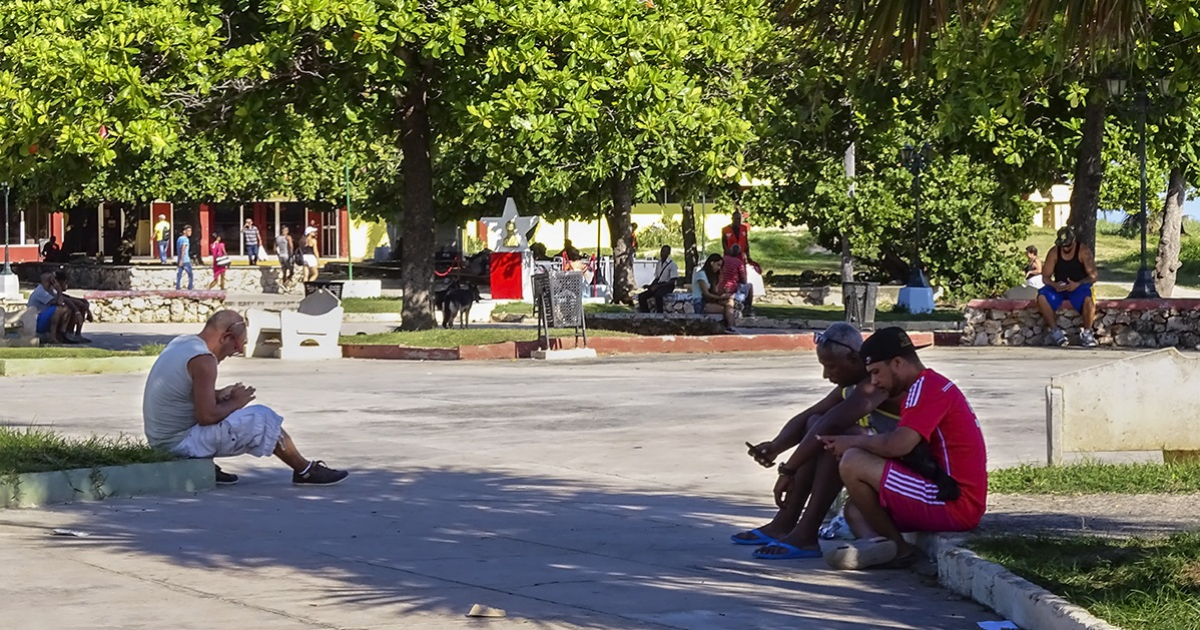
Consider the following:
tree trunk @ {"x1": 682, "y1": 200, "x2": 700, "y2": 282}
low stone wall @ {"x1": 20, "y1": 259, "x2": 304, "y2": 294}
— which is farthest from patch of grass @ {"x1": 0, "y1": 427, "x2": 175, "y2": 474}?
low stone wall @ {"x1": 20, "y1": 259, "x2": 304, "y2": 294}

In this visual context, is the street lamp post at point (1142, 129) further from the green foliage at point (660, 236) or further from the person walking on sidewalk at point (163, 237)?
the green foliage at point (660, 236)

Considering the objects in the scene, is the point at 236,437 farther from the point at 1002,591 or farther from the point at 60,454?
the point at 1002,591

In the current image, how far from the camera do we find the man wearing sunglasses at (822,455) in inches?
307

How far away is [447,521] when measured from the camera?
888 cm

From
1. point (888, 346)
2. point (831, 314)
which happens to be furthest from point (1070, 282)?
point (888, 346)

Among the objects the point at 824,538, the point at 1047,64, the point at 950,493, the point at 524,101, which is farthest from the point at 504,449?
the point at 1047,64

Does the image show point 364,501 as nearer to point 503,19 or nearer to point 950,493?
point 950,493

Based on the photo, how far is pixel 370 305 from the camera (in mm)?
34188

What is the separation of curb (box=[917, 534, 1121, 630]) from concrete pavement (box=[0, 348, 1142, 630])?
0.33ft

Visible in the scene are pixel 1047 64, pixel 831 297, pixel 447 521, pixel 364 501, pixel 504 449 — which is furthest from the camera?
pixel 831 297

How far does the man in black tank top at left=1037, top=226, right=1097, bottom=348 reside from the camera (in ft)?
70.9

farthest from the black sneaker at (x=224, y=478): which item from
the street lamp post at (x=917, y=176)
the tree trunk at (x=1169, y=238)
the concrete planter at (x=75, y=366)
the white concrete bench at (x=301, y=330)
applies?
the tree trunk at (x=1169, y=238)

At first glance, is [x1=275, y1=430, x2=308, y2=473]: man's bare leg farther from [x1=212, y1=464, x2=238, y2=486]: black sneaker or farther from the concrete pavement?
[x1=212, y1=464, x2=238, y2=486]: black sneaker

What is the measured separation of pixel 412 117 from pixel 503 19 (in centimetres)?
317
